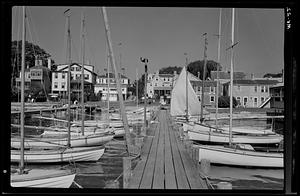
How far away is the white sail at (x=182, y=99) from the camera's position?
22266 millimetres

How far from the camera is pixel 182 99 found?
74.0 feet

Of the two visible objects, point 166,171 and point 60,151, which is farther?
point 60,151

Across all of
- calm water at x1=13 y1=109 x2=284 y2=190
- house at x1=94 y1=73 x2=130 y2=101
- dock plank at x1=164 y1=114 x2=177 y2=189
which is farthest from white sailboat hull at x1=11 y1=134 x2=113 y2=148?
dock plank at x1=164 y1=114 x2=177 y2=189

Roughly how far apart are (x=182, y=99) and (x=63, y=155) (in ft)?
46.8

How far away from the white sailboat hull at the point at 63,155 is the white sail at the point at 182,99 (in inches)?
506

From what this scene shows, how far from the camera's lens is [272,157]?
339 inches

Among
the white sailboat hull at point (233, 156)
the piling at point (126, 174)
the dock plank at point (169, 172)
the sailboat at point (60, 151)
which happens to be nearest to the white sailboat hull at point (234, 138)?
the white sailboat hull at point (233, 156)

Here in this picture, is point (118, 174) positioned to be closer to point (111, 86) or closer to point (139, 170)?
point (139, 170)

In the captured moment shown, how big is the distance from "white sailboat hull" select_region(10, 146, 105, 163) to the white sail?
12841mm

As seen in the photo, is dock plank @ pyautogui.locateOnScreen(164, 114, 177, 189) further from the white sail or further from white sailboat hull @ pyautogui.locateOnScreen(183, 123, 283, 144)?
the white sail

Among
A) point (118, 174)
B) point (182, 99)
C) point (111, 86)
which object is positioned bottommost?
point (118, 174)

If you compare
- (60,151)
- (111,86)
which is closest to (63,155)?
(60,151)
